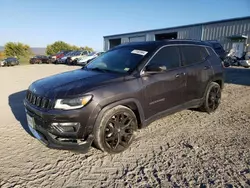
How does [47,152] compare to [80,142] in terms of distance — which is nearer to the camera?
[80,142]

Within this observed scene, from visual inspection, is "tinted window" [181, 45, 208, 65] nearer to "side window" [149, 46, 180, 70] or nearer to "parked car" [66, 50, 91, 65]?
"side window" [149, 46, 180, 70]

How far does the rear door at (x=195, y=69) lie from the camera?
14.1 feet

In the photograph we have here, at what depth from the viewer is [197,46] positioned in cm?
480

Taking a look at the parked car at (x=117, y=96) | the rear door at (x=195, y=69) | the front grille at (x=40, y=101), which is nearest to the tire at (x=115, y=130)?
the parked car at (x=117, y=96)

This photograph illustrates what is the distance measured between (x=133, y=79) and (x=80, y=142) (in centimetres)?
128

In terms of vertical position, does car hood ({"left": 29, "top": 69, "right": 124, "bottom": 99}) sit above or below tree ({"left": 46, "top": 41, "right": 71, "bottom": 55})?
below

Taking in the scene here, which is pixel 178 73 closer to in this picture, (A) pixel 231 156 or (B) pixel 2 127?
(A) pixel 231 156

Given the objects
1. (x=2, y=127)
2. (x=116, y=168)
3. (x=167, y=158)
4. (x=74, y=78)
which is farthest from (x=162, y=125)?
(x=2, y=127)

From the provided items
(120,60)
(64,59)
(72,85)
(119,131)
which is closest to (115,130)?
(119,131)

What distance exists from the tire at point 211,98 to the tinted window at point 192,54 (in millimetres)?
722

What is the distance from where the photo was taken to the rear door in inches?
170

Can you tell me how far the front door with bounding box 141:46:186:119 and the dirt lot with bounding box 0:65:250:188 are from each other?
611 millimetres

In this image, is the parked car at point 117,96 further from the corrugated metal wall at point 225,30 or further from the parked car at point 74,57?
the corrugated metal wall at point 225,30

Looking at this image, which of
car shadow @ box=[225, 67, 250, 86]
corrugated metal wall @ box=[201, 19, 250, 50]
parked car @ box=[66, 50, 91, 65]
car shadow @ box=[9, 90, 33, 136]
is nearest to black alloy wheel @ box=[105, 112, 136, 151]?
car shadow @ box=[9, 90, 33, 136]
